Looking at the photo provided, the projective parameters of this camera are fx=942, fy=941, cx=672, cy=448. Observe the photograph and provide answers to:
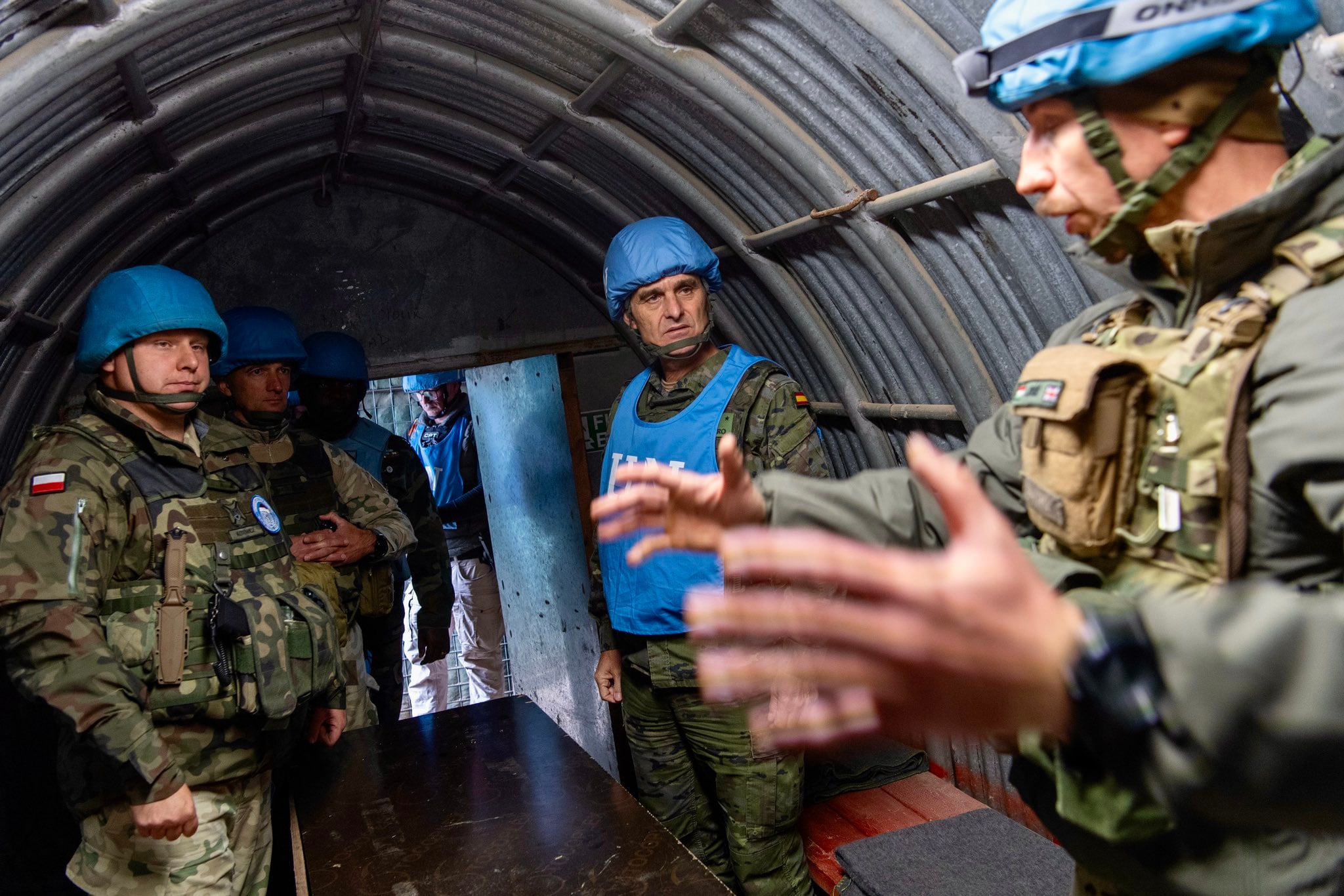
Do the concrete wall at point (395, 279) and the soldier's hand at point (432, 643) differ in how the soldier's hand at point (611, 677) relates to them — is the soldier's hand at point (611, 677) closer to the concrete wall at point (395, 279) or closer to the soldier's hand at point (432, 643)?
the soldier's hand at point (432, 643)

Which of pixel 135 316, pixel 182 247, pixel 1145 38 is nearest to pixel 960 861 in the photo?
pixel 1145 38

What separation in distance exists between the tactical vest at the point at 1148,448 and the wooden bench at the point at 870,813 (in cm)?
265

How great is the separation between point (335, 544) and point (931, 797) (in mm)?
2921

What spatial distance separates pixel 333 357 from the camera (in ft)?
16.8

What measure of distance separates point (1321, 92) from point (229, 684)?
322cm

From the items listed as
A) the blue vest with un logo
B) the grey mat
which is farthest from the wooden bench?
the blue vest with un logo

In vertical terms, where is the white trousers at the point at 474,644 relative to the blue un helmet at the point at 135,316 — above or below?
below

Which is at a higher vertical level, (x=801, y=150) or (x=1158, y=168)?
(x=801, y=150)

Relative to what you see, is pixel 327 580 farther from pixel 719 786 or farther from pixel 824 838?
pixel 824 838

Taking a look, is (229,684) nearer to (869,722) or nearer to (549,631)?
(869,722)

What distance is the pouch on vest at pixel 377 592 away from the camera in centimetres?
493

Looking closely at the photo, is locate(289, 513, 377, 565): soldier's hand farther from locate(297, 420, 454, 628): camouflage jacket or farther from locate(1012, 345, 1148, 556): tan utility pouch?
locate(1012, 345, 1148, 556): tan utility pouch

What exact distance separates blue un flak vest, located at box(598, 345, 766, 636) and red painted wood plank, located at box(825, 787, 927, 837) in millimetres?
1205

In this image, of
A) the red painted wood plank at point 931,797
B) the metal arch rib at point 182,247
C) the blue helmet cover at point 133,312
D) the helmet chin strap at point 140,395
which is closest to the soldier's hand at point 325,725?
the helmet chin strap at point 140,395
